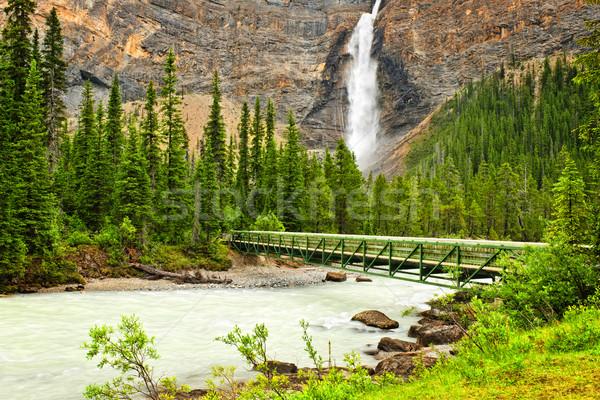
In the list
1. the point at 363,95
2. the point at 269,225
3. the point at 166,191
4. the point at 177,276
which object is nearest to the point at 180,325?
the point at 177,276

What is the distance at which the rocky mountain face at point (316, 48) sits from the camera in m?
150

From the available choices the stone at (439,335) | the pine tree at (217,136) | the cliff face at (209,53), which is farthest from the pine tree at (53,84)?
the cliff face at (209,53)

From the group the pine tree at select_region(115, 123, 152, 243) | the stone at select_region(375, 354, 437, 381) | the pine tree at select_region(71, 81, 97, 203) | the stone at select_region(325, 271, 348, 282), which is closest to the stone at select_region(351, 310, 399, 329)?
the stone at select_region(375, 354, 437, 381)

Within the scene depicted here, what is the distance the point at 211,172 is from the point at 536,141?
323 feet

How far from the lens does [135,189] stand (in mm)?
30750

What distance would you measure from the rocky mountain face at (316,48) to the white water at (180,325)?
120 metres

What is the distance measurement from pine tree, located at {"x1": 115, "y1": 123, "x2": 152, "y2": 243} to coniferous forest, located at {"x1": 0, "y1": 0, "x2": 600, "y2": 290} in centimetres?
12

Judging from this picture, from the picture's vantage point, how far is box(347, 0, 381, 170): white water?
15238 cm

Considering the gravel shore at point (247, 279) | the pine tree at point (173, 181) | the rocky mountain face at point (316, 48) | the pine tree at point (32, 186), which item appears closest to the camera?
the pine tree at point (32, 186)

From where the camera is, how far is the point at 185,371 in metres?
11.4

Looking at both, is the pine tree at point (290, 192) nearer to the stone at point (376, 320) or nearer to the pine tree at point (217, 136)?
the pine tree at point (217, 136)

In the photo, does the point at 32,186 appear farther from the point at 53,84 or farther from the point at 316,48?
the point at 316,48

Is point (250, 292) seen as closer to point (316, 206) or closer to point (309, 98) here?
point (316, 206)

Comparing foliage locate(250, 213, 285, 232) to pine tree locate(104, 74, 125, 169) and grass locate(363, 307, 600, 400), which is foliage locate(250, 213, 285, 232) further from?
grass locate(363, 307, 600, 400)
